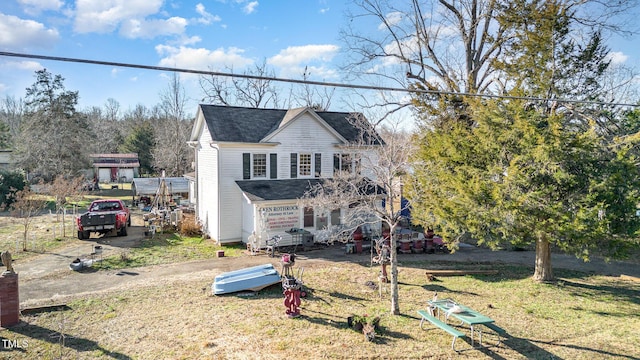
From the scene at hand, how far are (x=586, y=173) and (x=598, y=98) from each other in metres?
7.06

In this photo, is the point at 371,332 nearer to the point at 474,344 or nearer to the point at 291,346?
the point at 291,346

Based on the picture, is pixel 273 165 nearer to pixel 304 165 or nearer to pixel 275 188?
pixel 275 188

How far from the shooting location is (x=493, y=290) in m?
12.4

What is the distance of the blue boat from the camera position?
11641mm

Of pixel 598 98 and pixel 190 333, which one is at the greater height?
pixel 598 98

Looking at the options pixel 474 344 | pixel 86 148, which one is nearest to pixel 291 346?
pixel 474 344

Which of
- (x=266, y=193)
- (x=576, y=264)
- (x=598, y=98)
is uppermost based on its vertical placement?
(x=598, y=98)

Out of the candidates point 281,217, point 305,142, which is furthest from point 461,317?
point 305,142

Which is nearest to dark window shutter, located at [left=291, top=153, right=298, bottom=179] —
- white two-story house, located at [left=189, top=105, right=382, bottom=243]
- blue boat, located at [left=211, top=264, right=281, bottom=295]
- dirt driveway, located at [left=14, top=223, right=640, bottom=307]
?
white two-story house, located at [left=189, top=105, right=382, bottom=243]

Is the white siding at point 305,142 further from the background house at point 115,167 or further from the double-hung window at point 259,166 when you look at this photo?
the background house at point 115,167

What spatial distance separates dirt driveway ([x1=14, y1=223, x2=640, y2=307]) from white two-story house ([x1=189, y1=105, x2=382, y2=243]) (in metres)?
2.34

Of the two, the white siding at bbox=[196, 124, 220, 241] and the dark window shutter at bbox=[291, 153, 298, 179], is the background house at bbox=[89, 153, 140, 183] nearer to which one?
the white siding at bbox=[196, 124, 220, 241]

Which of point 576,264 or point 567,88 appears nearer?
point 567,88

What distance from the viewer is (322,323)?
31.0 ft
